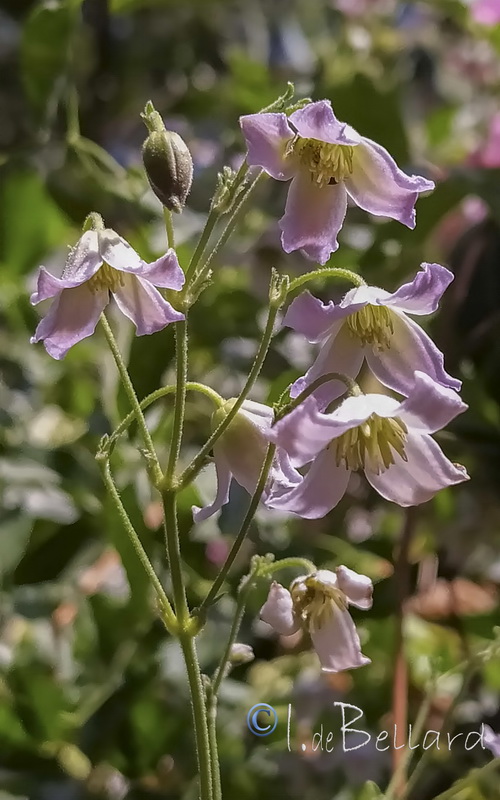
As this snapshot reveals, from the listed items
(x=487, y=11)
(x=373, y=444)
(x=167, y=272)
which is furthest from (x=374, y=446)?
(x=487, y=11)

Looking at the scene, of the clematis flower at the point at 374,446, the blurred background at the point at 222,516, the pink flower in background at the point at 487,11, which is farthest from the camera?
the pink flower in background at the point at 487,11

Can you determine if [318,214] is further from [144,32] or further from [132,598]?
[144,32]

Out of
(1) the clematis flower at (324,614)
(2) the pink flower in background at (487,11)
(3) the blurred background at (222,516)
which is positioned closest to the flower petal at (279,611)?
(1) the clematis flower at (324,614)

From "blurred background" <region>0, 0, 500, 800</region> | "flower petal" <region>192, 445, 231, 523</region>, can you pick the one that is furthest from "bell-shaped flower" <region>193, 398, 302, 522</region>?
"blurred background" <region>0, 0, 500, 800</region>

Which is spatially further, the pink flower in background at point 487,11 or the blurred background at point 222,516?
the pink flower in background at point 487,11

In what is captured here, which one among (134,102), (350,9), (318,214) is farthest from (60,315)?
(134,102)

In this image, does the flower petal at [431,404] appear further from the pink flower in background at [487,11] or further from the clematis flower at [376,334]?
the pink flower in background at [487,11]

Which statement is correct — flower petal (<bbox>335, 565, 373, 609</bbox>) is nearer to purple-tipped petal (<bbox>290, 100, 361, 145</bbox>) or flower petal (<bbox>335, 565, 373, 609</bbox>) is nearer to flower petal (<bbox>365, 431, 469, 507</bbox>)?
flower petal (<bbox>365, 431, 469, 507</bbox>)

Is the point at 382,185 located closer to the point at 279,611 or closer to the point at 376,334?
the point at 376,334
